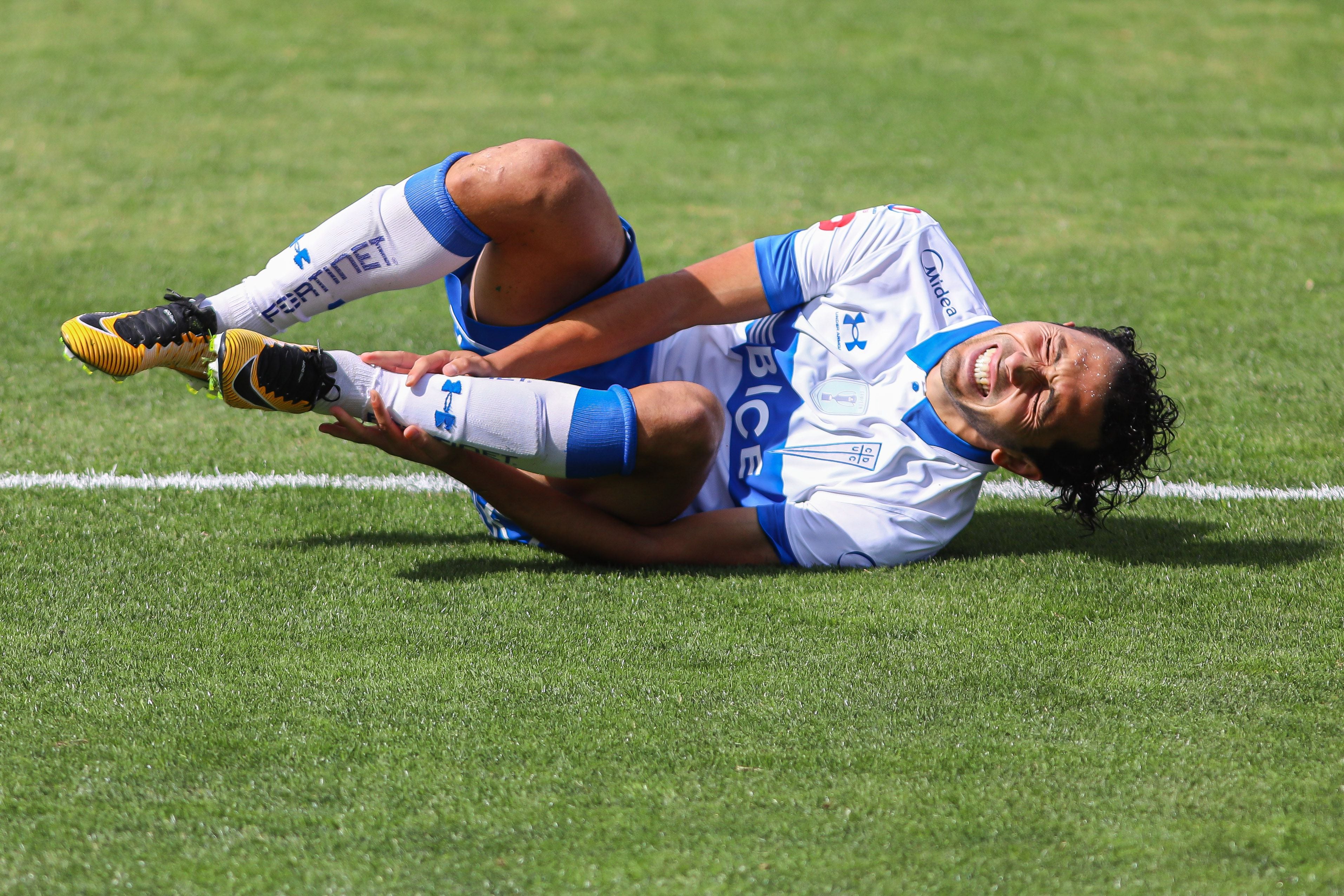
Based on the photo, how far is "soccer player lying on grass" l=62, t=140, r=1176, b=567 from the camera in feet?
8.79

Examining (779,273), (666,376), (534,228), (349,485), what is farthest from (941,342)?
(349,485)

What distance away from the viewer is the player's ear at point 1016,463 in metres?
2.88

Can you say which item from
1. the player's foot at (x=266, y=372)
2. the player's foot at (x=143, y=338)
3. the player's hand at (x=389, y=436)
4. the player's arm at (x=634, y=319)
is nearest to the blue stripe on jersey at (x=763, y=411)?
the player's arm at (x=634, y=319)

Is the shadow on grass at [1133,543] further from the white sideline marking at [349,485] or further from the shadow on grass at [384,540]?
the shadow on grass at [384,540]

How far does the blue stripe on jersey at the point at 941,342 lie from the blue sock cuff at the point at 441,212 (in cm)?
103

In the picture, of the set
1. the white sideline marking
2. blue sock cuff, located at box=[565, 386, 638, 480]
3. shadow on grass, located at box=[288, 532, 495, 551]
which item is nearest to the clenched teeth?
blue sock cuff, located at box=[565, 386, 638, 480]

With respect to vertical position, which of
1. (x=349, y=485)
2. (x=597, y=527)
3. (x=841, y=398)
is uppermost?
(x=841, y=398)

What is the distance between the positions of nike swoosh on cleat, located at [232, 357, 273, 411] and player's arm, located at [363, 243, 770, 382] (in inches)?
12.7

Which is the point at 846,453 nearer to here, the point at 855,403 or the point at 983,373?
the point at 855,403

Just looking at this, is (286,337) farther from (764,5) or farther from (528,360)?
(764,5)

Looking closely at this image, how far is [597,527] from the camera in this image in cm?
291

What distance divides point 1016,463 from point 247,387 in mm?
1697

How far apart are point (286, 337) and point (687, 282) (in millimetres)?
2645

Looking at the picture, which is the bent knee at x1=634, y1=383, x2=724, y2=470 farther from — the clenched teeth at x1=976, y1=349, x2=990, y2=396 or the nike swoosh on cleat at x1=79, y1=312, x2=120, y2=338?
the nike swoosh on cleat at x1=79, y1=312, x2=120, y2=338
